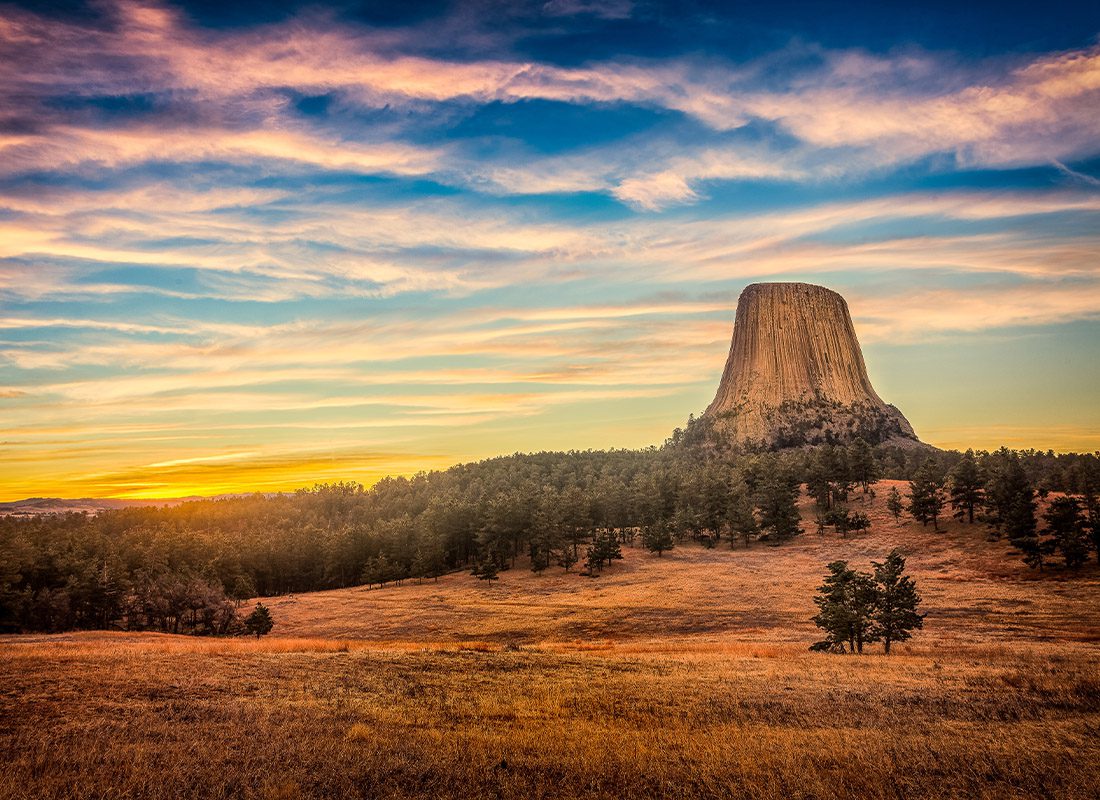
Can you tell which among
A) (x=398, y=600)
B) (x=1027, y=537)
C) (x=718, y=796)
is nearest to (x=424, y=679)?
(x=718, y=796)

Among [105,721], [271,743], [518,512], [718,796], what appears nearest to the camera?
[718,796]

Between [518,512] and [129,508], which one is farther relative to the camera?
[129,508]

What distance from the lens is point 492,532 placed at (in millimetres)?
106125

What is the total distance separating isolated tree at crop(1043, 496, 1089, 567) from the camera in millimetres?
67125

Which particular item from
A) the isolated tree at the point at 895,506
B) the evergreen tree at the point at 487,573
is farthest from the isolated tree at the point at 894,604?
the isolated tree at the point at 895,506

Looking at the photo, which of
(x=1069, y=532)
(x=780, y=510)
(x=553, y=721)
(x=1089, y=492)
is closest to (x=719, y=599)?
(x=1069, y=532)

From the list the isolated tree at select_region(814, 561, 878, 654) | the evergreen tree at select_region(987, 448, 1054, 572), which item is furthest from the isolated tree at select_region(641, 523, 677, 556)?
the isolated tree at select_region(814, 561, 878, 654)

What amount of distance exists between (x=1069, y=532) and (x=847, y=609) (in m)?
49.1

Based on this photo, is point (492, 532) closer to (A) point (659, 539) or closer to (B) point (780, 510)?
(A) point (659, 539)

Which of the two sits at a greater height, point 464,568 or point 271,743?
point 271,743

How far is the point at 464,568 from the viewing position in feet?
376

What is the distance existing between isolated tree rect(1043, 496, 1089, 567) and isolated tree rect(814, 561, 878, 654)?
151 ft

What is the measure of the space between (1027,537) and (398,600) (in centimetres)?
7541

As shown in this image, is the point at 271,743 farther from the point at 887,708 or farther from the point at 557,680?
the point at 887,708
